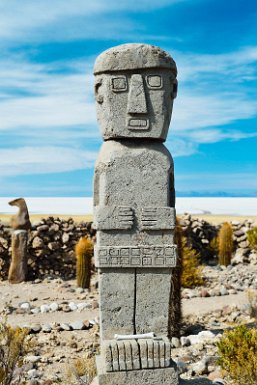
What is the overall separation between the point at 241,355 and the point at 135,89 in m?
2.85

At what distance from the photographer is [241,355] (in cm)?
550

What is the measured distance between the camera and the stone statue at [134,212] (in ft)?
16.8

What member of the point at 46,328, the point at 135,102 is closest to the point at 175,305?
the point at 46,328

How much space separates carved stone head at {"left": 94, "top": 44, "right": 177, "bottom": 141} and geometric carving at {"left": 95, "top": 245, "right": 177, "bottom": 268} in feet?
3.50

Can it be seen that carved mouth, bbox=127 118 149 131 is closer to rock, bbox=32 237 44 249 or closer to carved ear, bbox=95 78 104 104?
carved ear, bbox=95 78 104 104

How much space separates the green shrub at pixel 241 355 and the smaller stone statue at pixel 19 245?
873 centimetres

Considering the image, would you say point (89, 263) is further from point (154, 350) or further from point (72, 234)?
point (154, 350)

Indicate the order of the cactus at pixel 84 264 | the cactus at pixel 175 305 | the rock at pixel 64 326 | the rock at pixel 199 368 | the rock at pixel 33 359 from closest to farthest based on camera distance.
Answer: the rock at pixel 199 368, the rock at pixel 33 359, the cactus at pixel 175 305, the rock at pixel 64 326, the cactus at pixel 84 264

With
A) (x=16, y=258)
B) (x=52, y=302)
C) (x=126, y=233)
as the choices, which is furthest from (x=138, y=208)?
(x=16, y=258)

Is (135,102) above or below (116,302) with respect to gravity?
above

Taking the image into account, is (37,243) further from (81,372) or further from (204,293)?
(81,372)

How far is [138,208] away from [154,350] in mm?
1336

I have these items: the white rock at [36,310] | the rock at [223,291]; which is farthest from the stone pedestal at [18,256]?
the rock at [223,291]

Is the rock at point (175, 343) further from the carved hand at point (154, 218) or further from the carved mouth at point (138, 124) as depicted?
the carved mouth at point (138, 124)
